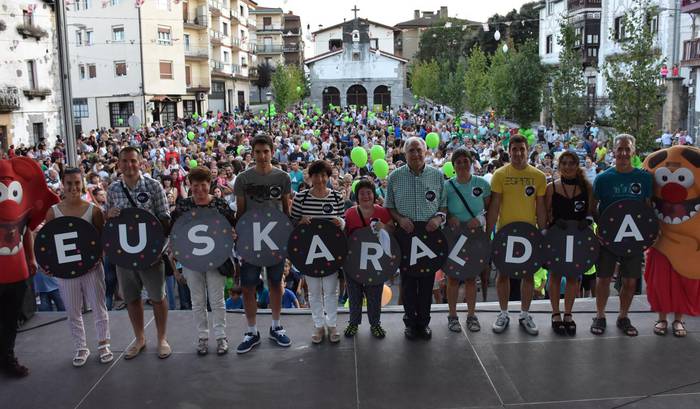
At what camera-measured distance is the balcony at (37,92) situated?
24581mm

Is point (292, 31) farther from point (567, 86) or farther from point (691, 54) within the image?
point (567, 86)

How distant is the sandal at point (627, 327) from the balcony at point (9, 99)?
932 inches

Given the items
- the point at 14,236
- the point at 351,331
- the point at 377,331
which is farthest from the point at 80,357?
the point at 377,331

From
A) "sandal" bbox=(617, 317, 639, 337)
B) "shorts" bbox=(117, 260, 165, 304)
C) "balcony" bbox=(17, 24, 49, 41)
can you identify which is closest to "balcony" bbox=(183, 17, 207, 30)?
"balcony" bbox=(17, 24, 49, 41)

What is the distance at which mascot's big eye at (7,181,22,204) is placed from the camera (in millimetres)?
4898

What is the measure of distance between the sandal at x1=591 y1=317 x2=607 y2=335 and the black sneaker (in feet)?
9.83

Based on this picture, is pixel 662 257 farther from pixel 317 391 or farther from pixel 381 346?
pixel 317 391

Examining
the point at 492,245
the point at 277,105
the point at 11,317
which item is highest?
the point at 277,105

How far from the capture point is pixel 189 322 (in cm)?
596

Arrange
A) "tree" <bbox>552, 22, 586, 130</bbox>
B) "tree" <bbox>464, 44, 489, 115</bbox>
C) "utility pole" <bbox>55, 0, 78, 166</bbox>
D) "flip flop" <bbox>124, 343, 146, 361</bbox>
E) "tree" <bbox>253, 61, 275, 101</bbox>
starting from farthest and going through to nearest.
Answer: "tree" <bbox>253, 61, 275, 101</bbox> < "tree" <bbox>464, 44, 489, 115</bbox> < "tree" <bbox>552, 22, 586, 130</bbox> < "utility pole" <bbox>55, 0, 78, 166</bbox> < "flip flop" <bbox>124, 343, 146, 361</bbox>

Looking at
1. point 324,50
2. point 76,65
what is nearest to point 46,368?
point 76,65

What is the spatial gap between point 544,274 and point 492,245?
2.70 m

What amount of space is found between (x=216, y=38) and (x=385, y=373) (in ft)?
175

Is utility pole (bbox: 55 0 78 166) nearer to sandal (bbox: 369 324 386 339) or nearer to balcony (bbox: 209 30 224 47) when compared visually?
sandal (bbox: 369 324 386 339)
